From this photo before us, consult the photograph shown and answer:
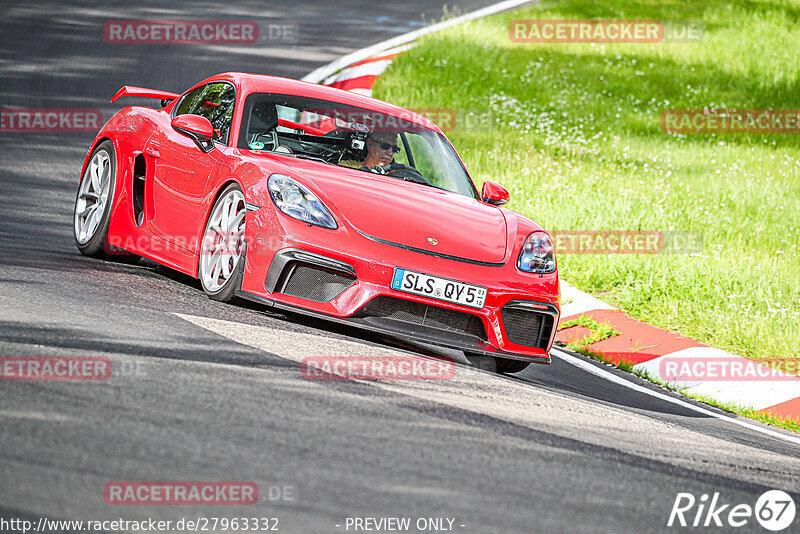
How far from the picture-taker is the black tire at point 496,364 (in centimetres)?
698

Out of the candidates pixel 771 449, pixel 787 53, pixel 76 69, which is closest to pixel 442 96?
pixel 76 69

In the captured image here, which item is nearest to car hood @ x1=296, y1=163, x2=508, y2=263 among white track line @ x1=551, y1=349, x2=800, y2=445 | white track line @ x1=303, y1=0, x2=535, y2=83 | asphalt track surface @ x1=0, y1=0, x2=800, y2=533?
asphalt track surface @ x1=0, y1=0, x2=800, y2=533

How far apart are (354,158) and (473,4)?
14.6 m

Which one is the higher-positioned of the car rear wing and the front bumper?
the car rear wing

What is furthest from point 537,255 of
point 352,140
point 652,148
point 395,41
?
point 395,41

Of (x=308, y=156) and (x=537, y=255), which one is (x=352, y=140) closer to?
(x=308, y=156)

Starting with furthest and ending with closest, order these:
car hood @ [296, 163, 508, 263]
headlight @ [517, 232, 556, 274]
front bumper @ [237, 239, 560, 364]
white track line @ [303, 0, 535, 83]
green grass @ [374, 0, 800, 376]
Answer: white track line @ [303, 0, 535, 83] < green grass @ [374, 0, 800, 376] < headlight @ [517, 232, 556, 274] < car hood @ [296, 163, 508, 263] < front bumper @ [237, 239, 560, 364]

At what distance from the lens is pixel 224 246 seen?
258 inches

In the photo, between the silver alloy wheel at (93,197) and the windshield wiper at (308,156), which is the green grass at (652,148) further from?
the silver alloy wheel at (93,197)

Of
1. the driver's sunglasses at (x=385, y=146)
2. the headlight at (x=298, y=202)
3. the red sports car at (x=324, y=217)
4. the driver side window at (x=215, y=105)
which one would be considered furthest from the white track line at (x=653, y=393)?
the driver side window at (x=215, y=105)

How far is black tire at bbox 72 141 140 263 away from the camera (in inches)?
305

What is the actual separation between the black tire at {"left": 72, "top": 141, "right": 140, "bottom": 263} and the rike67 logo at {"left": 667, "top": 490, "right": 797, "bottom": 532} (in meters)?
4.58

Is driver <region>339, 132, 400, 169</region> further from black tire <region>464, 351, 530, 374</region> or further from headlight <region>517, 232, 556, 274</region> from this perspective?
black tire <region>464, 351, 530, 374</region>

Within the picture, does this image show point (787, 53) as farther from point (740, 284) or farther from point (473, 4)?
point (740, 284)
